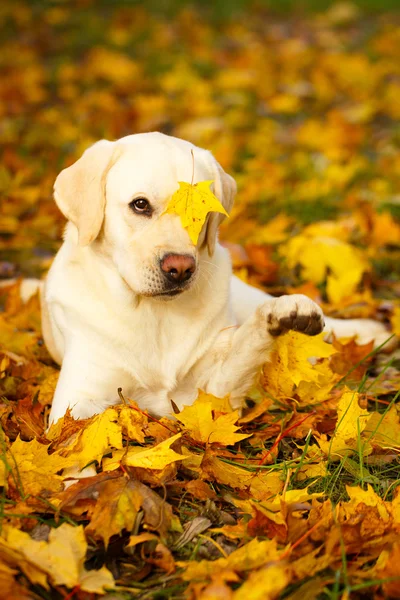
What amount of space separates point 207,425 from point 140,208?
2.87 ft

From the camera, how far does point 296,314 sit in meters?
2.62

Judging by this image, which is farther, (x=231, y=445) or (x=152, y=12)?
(x=152, y=12)

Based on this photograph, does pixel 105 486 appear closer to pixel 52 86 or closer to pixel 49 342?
pixel 49 342

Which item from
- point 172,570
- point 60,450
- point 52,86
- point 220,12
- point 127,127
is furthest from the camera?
point 220,12

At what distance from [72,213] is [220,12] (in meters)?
10.1

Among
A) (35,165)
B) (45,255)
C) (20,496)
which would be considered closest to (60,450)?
(20,496)

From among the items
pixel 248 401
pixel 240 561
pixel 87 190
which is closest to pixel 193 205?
pixel 87 190

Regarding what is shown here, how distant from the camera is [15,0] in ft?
36.6

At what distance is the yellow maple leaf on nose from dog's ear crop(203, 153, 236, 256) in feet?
0.69

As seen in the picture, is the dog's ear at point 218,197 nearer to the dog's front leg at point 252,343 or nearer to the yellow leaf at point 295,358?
the dog's front leg at point 252,343

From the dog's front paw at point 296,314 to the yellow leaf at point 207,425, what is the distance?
1.28ft

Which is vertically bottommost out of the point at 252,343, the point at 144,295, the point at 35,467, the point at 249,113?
the point at 249,113

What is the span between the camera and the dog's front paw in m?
2.60

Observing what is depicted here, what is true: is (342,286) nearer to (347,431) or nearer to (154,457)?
(347,431)
